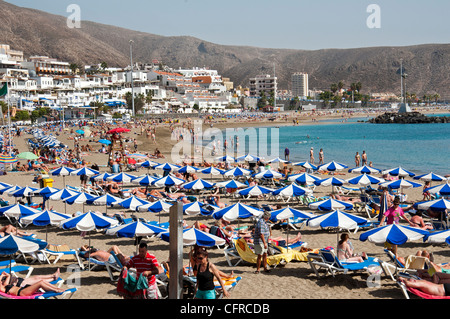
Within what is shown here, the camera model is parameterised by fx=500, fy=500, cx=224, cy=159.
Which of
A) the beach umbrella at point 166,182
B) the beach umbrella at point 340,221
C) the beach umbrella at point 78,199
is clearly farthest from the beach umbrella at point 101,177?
the beach umbrella at point 340,221

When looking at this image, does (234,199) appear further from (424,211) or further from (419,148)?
(419,148)

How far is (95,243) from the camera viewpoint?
12.1 meters

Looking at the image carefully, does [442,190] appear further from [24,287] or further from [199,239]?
[24,287]

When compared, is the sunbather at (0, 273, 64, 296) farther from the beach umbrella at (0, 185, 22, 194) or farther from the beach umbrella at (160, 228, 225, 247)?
the beach umbrella at (0, 185, 22, 194)

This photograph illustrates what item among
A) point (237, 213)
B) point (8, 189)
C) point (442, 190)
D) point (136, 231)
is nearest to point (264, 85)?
point (8, 189)

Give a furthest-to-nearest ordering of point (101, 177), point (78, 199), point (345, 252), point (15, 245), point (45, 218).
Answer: point (101, 177) → point (78, 199) → point (45, 218) → point (345, 252) → point (15, 245)

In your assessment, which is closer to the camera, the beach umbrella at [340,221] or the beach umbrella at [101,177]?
the beach umbrella at [340,221]

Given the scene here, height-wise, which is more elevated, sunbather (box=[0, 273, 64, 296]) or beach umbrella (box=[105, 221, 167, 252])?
beach umbrella (box=[105, 221, 167, 252])

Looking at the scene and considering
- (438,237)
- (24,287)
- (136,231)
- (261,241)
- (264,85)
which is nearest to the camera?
(24,287)

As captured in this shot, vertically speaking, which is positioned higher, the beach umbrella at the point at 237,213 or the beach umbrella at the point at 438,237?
the beach umbrella at the point at 237,213

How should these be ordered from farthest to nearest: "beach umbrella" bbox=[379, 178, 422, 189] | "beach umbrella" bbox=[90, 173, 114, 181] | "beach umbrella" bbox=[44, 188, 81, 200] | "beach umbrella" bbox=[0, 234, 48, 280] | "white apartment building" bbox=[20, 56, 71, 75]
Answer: "white apartment building" bbox=[20, 56, 71, 75], "beach umbrella" bbox=[90, 173, 114, 181], "beach umbrella" bbox=[379, 178, 422, 189], "beach umbrella" bbox=[44, 188, 81, 200], "beach umbrella" bbox=[0, 234, 48, 280]

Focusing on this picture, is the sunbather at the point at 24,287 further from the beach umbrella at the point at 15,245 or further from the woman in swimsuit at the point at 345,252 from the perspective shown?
the woman in swimsuit at the point at 345,252

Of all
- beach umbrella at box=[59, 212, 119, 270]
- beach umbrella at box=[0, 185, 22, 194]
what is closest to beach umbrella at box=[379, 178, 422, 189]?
beach umbrella at box=[59, 212, 119, 270]
